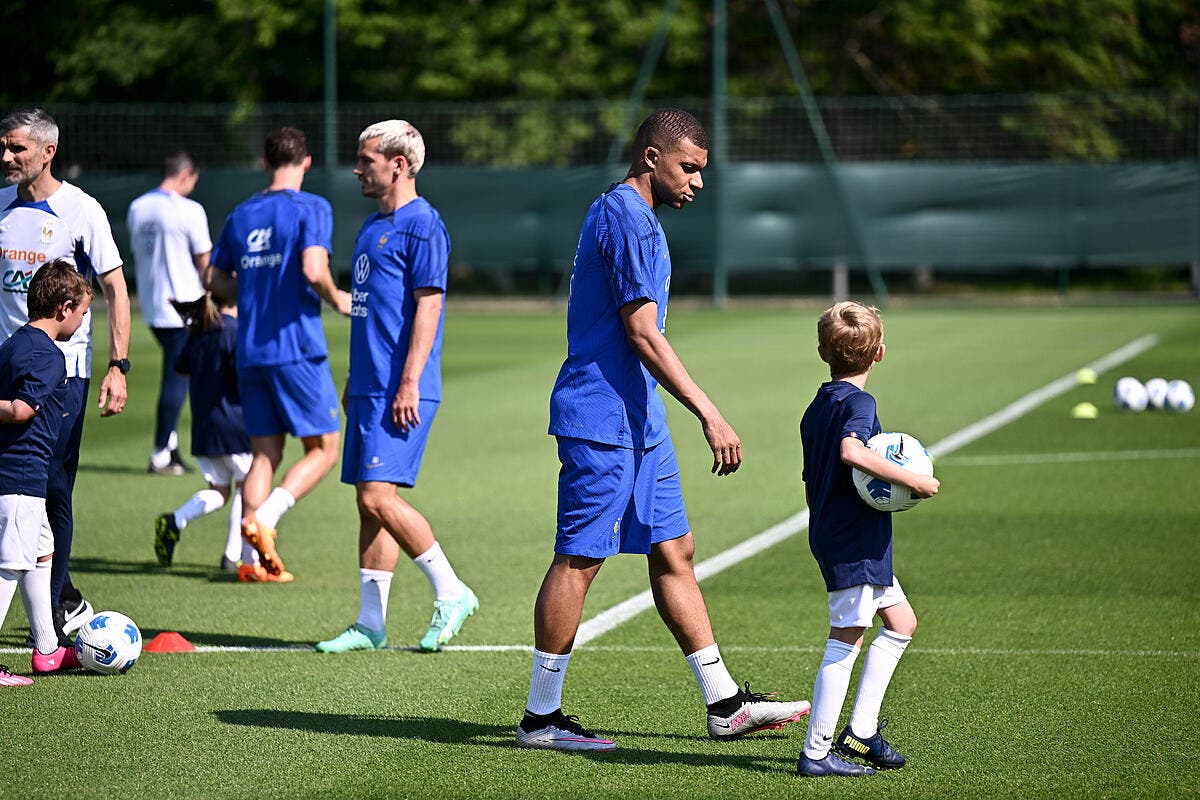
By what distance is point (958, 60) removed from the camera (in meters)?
38.7

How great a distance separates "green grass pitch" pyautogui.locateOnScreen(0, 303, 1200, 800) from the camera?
17.3 feet

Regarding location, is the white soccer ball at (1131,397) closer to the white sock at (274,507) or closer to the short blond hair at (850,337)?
the white sock at (274,507)

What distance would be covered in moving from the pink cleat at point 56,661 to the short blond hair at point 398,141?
2.36 m

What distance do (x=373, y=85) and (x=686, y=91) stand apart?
7.31 meters

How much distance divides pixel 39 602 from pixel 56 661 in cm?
26

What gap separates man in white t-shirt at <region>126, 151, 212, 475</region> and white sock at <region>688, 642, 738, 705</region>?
24.6 ft

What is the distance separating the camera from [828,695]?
5.11 m

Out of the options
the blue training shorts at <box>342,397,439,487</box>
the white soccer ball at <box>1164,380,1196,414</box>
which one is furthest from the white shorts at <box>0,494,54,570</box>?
the white soccer ball at <box>1164,380,1196,414</box>

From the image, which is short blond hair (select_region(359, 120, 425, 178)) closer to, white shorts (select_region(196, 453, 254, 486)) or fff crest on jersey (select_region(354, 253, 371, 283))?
fff crest on jersey (select_region(354, 253, 371, 283))

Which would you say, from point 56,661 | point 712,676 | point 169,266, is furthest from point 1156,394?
point 56,661

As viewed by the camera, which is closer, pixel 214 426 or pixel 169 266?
pixel 214 426

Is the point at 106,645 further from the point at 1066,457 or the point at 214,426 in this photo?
the point at 1066,457

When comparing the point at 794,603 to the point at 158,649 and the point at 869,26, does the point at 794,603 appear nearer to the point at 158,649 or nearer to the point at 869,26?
the point at 158,649

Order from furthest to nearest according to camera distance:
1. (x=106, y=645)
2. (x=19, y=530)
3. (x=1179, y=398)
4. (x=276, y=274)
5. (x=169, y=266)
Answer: (x=1179, y=398) < (x=169, y=266) < (x=276, y=274) < (x=106, y=645) < (x=19, y=530)
